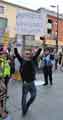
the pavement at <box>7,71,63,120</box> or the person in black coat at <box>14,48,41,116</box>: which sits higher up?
the person in black coat at <box>14,48,41,116</box>

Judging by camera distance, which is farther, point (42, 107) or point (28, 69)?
point (42, 107)

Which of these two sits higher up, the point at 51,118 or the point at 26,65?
the point at 26,65

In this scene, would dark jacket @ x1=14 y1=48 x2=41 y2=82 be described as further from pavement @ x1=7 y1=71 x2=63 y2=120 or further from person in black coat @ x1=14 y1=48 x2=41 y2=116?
pavement @ x1=7 y1=71 x2=63 y2=120

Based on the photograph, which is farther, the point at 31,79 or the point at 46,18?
Result: the point at 46,18

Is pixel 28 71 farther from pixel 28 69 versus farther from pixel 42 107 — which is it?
pixel 42 107

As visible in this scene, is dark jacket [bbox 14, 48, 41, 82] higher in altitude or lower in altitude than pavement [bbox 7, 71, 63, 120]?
higher

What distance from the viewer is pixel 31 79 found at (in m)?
9.95

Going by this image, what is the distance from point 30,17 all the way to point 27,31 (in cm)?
80

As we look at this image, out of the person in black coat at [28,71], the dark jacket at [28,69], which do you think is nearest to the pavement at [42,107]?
the person in black coat at [28,71]

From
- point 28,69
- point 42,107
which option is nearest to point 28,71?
point 28,69

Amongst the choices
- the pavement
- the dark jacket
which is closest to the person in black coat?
the dark jacket

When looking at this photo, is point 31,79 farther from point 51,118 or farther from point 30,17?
point 30,17

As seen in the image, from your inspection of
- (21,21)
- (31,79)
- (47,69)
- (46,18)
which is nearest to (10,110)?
(31,79)

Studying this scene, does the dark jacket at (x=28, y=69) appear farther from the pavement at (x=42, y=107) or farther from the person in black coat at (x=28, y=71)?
the pavement at (x=42, y=107)
